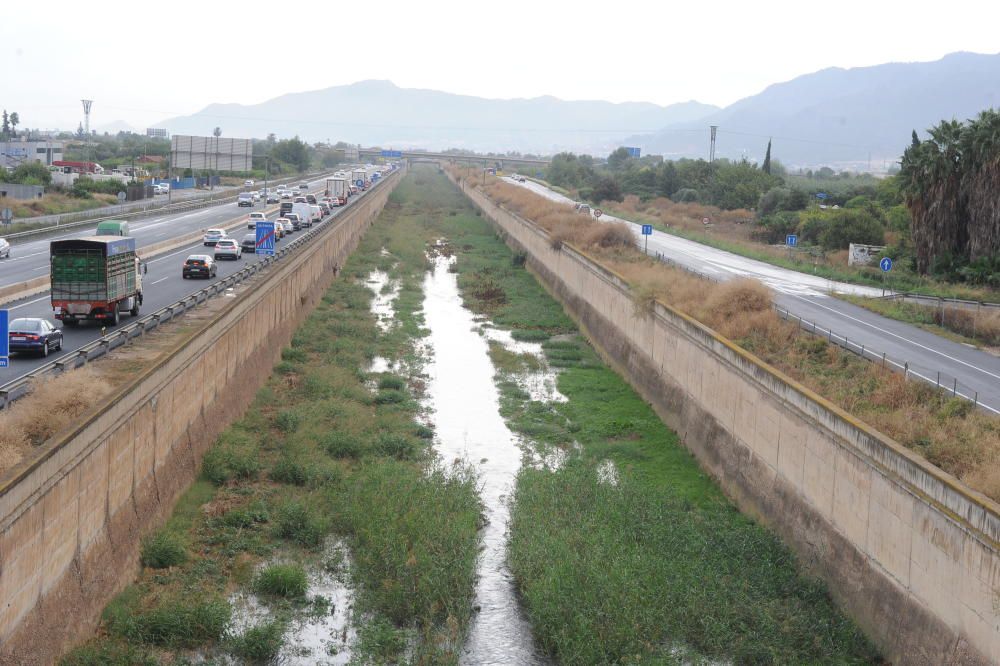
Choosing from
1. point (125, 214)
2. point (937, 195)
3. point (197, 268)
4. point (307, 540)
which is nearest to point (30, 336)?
point (307, 540)

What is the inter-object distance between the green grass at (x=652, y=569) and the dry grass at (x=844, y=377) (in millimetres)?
3364

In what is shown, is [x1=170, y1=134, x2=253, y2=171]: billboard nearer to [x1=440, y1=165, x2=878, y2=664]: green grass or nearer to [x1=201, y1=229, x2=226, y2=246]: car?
[x1=201, y1=229, x2=226, y2=246]: car

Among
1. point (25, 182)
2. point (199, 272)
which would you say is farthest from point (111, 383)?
point (25, 182)

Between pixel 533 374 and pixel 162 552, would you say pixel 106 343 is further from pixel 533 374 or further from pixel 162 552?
pixel 533 374

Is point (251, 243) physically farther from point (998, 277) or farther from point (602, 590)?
point (602, 590)

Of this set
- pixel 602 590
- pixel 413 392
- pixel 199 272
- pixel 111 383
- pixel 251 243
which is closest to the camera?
pixel 602 590

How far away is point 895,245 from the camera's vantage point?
186ft

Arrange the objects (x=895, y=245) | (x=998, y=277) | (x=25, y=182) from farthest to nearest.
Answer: (x=25, y=182) < (x=895, y=245) < (x=998, y=277)

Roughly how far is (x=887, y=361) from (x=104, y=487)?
18.6 metres

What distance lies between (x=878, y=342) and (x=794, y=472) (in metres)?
9.78

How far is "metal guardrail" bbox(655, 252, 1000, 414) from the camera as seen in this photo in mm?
22909

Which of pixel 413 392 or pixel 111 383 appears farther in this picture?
pixel 413 392

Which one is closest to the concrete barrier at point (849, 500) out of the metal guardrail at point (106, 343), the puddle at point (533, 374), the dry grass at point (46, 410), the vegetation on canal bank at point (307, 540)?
the puddle at point (533, 374)

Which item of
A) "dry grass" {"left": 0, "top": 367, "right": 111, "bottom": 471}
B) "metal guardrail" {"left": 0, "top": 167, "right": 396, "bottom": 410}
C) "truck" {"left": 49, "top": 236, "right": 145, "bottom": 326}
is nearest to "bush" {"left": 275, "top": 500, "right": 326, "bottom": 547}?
"dry grass" {"left": 0, "top": 367, "right": 111, "bottom": 471}
